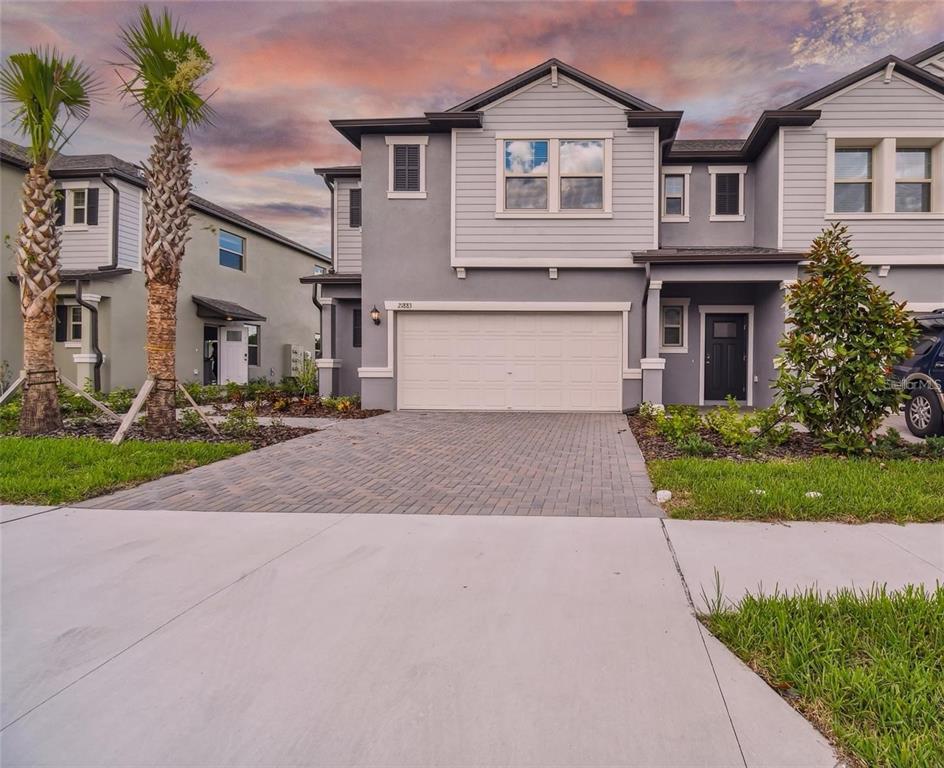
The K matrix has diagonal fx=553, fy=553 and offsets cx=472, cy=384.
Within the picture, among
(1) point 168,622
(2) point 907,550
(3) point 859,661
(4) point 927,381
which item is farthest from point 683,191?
(1) point 168,622

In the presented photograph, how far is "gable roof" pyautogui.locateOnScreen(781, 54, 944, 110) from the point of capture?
39.6ft

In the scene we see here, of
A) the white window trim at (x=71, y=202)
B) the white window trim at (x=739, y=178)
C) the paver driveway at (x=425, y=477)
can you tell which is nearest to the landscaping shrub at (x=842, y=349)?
the paver driveway at (x=425, y=477)

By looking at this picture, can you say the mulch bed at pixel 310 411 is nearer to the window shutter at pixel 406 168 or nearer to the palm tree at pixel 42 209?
the palm tree at pixel 42 209

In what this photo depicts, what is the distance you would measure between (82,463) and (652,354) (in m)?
10.5

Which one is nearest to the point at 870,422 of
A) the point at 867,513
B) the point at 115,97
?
the point at 867,513

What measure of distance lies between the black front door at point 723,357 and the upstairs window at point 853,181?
3395mm

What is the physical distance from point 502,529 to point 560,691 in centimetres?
212

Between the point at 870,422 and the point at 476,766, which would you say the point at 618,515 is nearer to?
the point at 476,766

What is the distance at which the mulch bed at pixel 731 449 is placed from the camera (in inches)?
288

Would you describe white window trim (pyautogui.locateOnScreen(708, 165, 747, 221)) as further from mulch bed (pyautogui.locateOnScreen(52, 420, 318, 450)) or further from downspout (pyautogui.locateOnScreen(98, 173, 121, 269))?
downspout (pyautogui.locateOnScreen(98, 173, 121, 269))

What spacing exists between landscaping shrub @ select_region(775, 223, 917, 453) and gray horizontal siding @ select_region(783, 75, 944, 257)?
546 cm

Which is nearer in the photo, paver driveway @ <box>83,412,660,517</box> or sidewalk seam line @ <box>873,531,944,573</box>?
sidewalk seam line @ <box>873,531,944,573</box>

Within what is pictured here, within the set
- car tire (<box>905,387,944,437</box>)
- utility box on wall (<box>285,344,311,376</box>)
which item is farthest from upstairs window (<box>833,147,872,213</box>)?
utility box on wall (<box>285,344,311,376</box>)

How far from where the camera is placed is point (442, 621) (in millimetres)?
2939
